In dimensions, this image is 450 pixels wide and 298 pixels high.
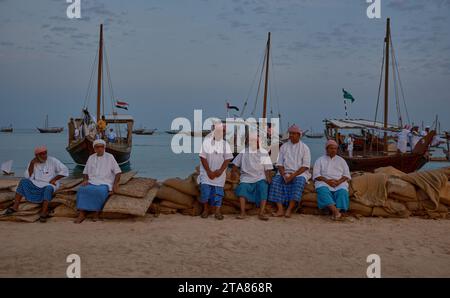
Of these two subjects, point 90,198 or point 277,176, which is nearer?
point 90,198

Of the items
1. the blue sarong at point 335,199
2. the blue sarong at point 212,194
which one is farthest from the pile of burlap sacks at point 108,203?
the blue sarong at point 335,199

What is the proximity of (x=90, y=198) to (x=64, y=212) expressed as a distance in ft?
1.62

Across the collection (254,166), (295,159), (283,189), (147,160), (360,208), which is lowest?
(147,160)

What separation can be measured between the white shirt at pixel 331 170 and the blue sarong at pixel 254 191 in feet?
2.42

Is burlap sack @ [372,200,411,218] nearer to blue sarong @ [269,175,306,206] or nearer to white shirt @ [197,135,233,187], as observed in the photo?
blue sarong @ [269,175,306,206]

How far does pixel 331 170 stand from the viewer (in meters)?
5.89

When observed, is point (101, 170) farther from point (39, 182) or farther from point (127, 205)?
point (39, 182)

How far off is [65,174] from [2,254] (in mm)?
1975

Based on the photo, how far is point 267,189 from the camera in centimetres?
599

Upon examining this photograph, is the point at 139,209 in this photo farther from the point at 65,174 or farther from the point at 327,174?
the point at 327,174

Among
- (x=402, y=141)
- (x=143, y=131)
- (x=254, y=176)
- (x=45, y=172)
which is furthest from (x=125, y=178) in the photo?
(x=143, y=131)

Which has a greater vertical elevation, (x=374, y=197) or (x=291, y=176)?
(x=291, y=176)

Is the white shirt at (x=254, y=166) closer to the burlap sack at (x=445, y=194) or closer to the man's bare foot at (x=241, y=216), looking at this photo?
the man's bare foot at (x=241, y=216)

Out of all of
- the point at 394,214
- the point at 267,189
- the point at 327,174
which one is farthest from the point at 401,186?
the point at 267,189
